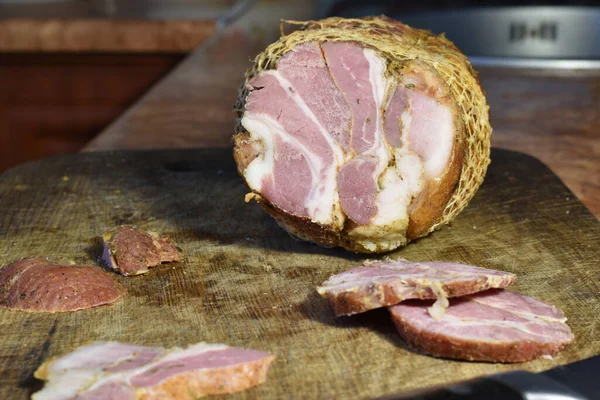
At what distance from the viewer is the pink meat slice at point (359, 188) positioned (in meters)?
2.51

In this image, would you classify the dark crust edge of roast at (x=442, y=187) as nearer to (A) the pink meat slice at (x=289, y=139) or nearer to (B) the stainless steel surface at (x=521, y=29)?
(A) the pink meat slice at (x=289, y=139)

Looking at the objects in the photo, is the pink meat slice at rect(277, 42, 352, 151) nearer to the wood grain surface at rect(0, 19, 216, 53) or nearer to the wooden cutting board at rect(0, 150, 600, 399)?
the wooden cutting board at rect(0, 150, 600, 399)

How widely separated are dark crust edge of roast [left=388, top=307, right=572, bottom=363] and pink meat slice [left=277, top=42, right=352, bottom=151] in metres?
0.68

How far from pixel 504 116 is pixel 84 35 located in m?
2.57

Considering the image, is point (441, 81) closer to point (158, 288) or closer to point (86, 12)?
point (158, 288)

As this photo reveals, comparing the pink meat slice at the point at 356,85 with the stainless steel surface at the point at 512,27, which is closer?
the pink meat slice at the point at 356,85

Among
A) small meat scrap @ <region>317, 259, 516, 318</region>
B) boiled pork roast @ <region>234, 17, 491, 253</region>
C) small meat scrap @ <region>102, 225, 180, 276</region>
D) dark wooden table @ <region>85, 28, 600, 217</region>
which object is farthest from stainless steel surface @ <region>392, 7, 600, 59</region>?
small meat scrap @ <region>317, 259, 516, 318</region>

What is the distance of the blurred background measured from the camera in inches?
168

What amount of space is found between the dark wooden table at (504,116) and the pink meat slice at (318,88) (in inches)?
37.5

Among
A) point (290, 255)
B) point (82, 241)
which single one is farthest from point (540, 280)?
point (82, 241)

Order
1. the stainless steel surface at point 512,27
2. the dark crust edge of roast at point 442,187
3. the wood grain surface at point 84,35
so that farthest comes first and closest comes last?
the wood grain surface at point 84,35 < the stainless steel surface at point 512,27 < the dark crust edge of roast at point 442,187

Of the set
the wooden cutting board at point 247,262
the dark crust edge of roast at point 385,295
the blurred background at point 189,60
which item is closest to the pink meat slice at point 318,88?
the wooden cutting board at point 247,262

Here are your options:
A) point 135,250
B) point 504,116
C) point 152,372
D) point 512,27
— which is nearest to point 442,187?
point 135,250

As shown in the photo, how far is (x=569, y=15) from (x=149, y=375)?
13.2 ft
